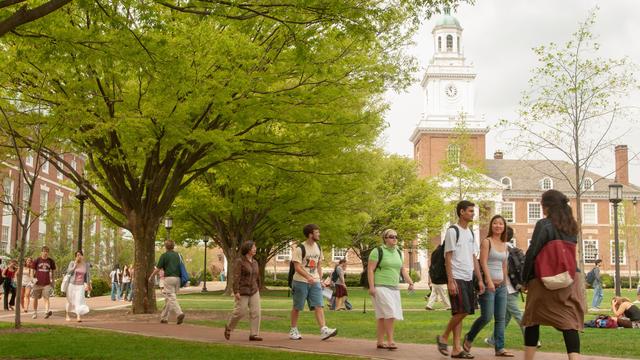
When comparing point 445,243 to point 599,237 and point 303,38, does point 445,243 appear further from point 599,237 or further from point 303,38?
point 599,237

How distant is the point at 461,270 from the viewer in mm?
8992

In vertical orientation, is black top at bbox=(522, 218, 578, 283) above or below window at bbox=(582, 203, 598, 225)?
below

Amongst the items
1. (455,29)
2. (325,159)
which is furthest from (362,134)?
(455,29)

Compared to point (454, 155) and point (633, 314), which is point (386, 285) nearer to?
point (633, 314)

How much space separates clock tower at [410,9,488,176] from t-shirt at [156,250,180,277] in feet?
192

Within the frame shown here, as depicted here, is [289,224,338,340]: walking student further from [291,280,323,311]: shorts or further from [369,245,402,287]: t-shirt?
[369,245,402,287]: t-shirt

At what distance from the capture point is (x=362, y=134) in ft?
58.9

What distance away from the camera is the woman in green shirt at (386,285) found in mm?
9992

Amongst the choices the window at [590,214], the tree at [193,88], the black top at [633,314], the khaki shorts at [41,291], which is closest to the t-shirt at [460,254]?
the tree at [193,88]

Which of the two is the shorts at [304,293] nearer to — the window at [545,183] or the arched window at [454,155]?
the arched window at [454,155]

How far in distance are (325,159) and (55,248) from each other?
29.2m

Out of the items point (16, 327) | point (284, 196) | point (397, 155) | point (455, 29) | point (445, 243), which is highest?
point (455, 29)

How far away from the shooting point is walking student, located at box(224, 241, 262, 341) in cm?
1146

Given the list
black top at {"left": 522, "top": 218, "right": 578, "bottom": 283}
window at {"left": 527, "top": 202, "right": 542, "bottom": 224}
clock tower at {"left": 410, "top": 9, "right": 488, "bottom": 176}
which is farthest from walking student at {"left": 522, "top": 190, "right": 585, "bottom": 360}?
window at {"left": 527, "top": 202, "right": 542, "bottom": 224}
